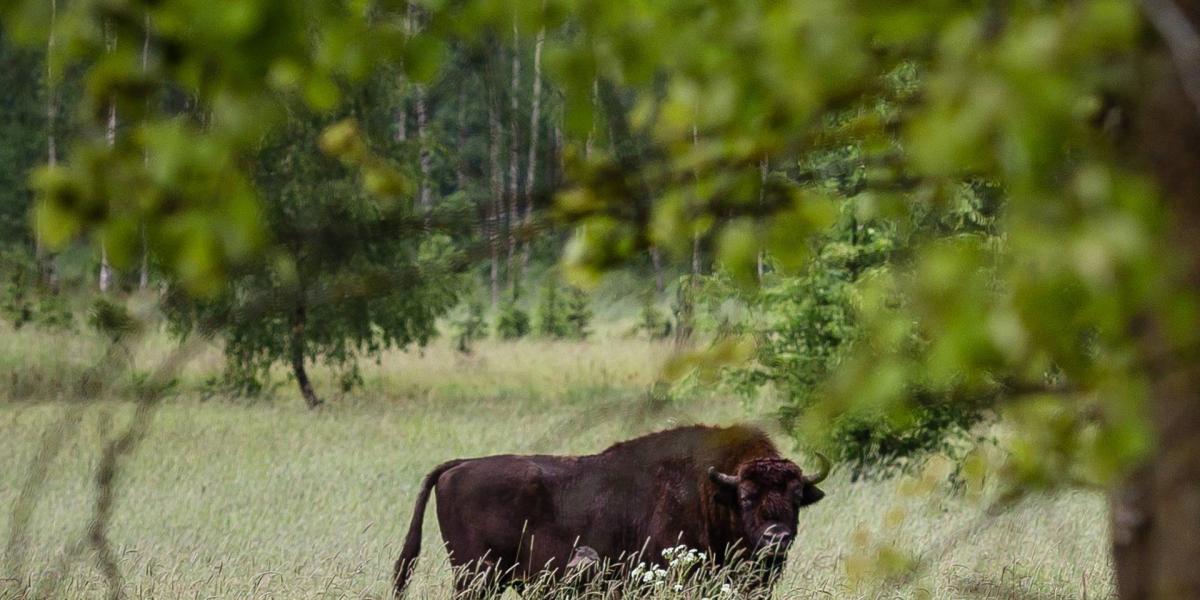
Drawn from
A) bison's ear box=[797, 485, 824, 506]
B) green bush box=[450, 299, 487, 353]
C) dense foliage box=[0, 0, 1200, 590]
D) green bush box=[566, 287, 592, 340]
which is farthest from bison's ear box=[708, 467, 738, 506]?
green bush box=[566, 287, 592, 340]

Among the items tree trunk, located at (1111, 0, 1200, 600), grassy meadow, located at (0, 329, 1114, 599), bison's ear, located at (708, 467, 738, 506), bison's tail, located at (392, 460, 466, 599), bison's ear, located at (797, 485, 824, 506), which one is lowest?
grassy meadow, located at (0, 329, 1114, 599)

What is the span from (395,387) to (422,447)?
24.2ft

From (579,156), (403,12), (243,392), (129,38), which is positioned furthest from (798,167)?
(243,392)

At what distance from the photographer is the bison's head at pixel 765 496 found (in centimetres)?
802

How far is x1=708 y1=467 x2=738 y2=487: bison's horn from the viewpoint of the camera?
8133 millimetres

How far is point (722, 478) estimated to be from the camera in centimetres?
814

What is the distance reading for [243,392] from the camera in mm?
24875

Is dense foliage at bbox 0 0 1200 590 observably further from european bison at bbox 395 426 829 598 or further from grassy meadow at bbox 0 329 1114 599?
european bison at bbox 395 426 829 598

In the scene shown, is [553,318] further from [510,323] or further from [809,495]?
[809,495]

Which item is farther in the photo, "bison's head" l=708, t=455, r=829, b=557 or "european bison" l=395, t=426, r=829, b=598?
"european bison" l=395, t=426, r=829, b=598

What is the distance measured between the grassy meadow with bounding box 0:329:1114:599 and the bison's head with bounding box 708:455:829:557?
357mm

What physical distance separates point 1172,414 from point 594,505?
6070 millimetres

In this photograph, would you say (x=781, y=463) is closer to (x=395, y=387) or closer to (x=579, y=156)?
Result: (x=579, y=156)

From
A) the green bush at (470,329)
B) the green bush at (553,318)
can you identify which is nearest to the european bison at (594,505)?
the green bush at (470,329)
